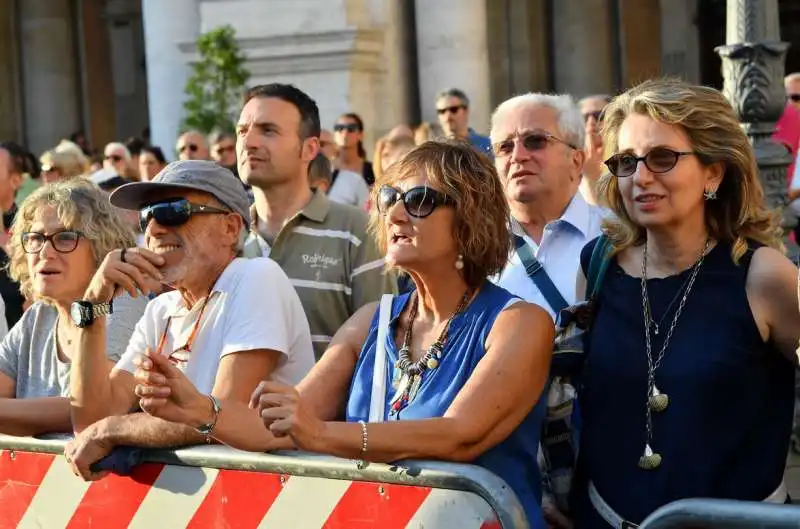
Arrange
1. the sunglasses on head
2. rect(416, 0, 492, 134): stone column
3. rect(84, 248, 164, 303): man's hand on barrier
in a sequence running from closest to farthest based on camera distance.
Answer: rect(84, 248, 164, 303): man's hand on barrier, the sunglasses on head, rect(416, 0, 492, 134): stone column

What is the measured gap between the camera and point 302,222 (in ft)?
21.1

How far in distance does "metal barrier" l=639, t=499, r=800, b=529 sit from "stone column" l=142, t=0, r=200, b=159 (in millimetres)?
13460

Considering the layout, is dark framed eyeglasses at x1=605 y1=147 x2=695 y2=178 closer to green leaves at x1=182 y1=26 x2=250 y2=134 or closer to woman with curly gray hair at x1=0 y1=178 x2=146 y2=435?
woman with curly gray hair at x1=0 y1=178 x2=146 y2=435

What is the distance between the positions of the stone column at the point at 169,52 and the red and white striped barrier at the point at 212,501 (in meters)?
11.7

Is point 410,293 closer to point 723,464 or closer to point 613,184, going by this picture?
point 613,184

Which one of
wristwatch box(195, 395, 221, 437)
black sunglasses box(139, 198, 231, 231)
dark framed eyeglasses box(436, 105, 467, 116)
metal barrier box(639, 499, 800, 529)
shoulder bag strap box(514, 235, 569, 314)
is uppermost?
dark framed eyeglasses box(436, 105, 467, 116)

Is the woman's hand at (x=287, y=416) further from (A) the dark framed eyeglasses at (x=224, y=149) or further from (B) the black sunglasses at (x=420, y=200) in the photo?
(A) the dark framed eyeglasses at (x=224, y=149)

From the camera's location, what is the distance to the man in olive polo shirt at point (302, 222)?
631 centimetres

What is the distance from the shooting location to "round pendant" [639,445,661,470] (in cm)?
419

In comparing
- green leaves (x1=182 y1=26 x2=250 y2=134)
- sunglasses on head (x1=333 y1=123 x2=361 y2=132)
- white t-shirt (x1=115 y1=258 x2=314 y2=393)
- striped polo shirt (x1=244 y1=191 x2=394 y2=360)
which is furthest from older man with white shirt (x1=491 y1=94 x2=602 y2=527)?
green leaves (x1=182 y1=26 x2=250 y2=134)

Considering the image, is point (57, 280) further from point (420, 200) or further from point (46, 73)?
point (46, 73)

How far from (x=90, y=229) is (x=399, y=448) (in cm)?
223

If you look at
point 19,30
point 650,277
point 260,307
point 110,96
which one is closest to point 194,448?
point 260,307

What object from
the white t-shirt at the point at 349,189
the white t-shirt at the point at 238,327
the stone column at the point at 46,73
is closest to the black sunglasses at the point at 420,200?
the white t-shirt at the point at 238,327
